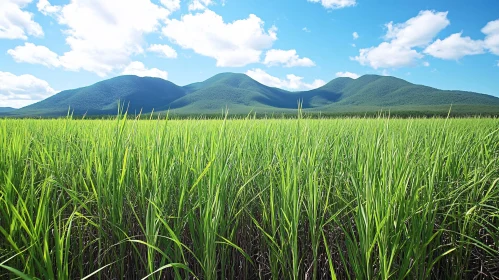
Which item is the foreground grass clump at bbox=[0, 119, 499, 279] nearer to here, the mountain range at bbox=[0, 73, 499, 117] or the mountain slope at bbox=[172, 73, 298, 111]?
the mountain slope at bbox=[172, 73, 298, 111]

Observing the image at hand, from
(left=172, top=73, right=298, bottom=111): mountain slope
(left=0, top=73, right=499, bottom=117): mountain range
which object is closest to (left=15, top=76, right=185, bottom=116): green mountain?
(left=0, top=73, right=499, bottom=117): mountain range

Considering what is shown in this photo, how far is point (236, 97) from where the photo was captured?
109 metres

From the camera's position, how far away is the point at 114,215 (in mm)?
1194

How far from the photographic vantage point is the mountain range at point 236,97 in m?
93.1

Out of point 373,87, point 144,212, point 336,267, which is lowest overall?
point 336,267

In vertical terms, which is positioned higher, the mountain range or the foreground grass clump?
the mountain range

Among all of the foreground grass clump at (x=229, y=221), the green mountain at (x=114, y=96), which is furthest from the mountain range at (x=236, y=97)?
the foreground grass clump at (x=229, y=221)

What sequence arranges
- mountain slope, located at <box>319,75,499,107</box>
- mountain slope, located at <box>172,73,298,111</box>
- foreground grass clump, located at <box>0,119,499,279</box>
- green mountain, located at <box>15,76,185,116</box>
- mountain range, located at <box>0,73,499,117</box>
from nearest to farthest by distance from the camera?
1. foreground grass clump, located at <box>0,119,499,279</box>
2. mountain slope, located at <box>319,75,499,107</box>
3. mountain range, located at <box>0,73,499,117</box>
4. mountain slope, located at <box>172,73,298,111</box>
5. green mountain, located at <box>15,76,185,116</box>

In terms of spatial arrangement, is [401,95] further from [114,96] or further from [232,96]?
[114,96]

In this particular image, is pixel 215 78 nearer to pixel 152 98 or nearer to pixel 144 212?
pixel 152 98

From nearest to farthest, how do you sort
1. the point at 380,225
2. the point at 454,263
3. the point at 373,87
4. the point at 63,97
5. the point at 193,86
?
the point at 380,225 < the point at 454,263 < the point at 63,97 < the point at 373,87 < the point at 193,86

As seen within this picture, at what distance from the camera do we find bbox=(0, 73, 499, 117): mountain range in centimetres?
9306

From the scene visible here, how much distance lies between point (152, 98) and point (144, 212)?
423 feet

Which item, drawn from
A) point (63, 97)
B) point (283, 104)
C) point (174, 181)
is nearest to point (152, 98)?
point (63, 97)
